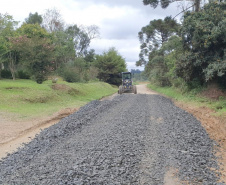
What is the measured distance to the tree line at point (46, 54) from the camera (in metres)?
25.6

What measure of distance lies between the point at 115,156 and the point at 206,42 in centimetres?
1198

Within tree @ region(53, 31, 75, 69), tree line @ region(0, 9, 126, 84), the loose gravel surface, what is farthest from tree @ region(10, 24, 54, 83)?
the loose gravel surface

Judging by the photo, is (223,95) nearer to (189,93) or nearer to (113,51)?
(189,93)

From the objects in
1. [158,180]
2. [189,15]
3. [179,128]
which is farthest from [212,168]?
[189,15]

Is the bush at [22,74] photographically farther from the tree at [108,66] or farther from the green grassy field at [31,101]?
the tree at [108,66]

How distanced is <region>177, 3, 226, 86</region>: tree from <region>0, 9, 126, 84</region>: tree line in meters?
14.7

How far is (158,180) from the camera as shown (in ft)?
17.7

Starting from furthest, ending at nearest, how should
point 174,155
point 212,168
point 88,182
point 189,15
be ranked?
point 189,15, point 174,155, point 212,168, point 88,182

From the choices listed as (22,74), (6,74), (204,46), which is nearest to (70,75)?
(22,74)

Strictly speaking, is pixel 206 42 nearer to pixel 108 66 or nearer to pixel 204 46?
pixel 204 46

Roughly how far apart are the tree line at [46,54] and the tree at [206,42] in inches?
577

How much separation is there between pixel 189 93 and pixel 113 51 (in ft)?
117

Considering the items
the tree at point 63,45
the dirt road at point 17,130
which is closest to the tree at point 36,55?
the dirt road at point 17,130

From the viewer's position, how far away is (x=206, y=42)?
15.7 meters
